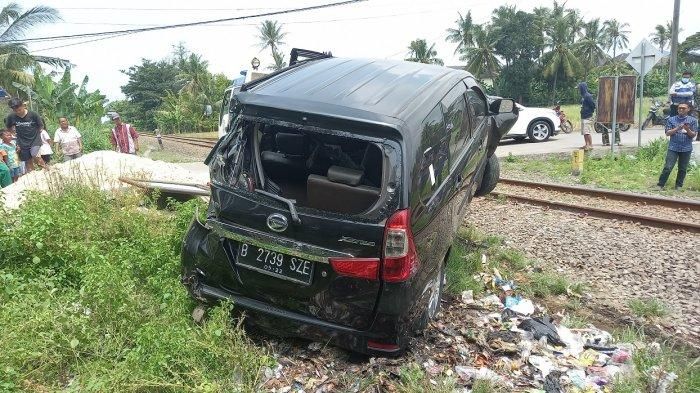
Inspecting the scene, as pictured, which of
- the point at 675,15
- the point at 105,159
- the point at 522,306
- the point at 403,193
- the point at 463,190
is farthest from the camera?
the point at 675,15

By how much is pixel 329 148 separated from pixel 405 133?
1.01 meters

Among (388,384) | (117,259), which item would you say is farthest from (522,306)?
(117,259)

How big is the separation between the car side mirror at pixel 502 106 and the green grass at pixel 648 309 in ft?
7.96

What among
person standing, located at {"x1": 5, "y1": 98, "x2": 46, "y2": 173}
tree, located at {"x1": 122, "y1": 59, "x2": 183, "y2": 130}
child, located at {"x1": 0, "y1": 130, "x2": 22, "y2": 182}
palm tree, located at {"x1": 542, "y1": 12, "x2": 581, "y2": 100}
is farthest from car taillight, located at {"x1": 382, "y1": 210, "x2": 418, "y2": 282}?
tree, located at {"x1": 122, "y1": 59, "x2": 183, "y2": 130}

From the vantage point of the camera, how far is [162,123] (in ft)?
154

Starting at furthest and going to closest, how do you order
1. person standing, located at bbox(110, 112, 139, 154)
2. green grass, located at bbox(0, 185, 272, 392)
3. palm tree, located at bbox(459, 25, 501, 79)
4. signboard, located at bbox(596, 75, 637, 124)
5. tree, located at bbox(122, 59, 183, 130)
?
1. tree, located at bbox(122, 59, 183, 130)
2. palm tree, located at bbox(459, 25, 501, 79)
3. signboard, located at bbox(596, 75, 637, 124)
4. person standing, located at bbox(110, 112, 139, 154)
5. green grass, located at bbox(0, 185, 272, 392)

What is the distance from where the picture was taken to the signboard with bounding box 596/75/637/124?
1260cm

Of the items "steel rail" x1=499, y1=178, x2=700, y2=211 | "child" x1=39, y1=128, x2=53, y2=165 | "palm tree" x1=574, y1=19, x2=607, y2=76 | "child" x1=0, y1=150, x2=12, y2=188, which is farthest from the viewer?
"palm tree" x1=574, y1=19, x2=607, y2=76

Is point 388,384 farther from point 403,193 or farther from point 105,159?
point 105,159

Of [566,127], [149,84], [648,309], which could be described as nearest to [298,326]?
[648,309]

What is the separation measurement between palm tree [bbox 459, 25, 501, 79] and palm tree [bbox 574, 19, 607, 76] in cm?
1173

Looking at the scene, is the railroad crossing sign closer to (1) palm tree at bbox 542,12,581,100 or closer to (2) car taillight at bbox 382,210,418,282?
(2) car taillight at bbox 382,210,418,282

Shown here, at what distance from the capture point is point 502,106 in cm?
603

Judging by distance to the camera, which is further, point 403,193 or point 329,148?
point 329,148
